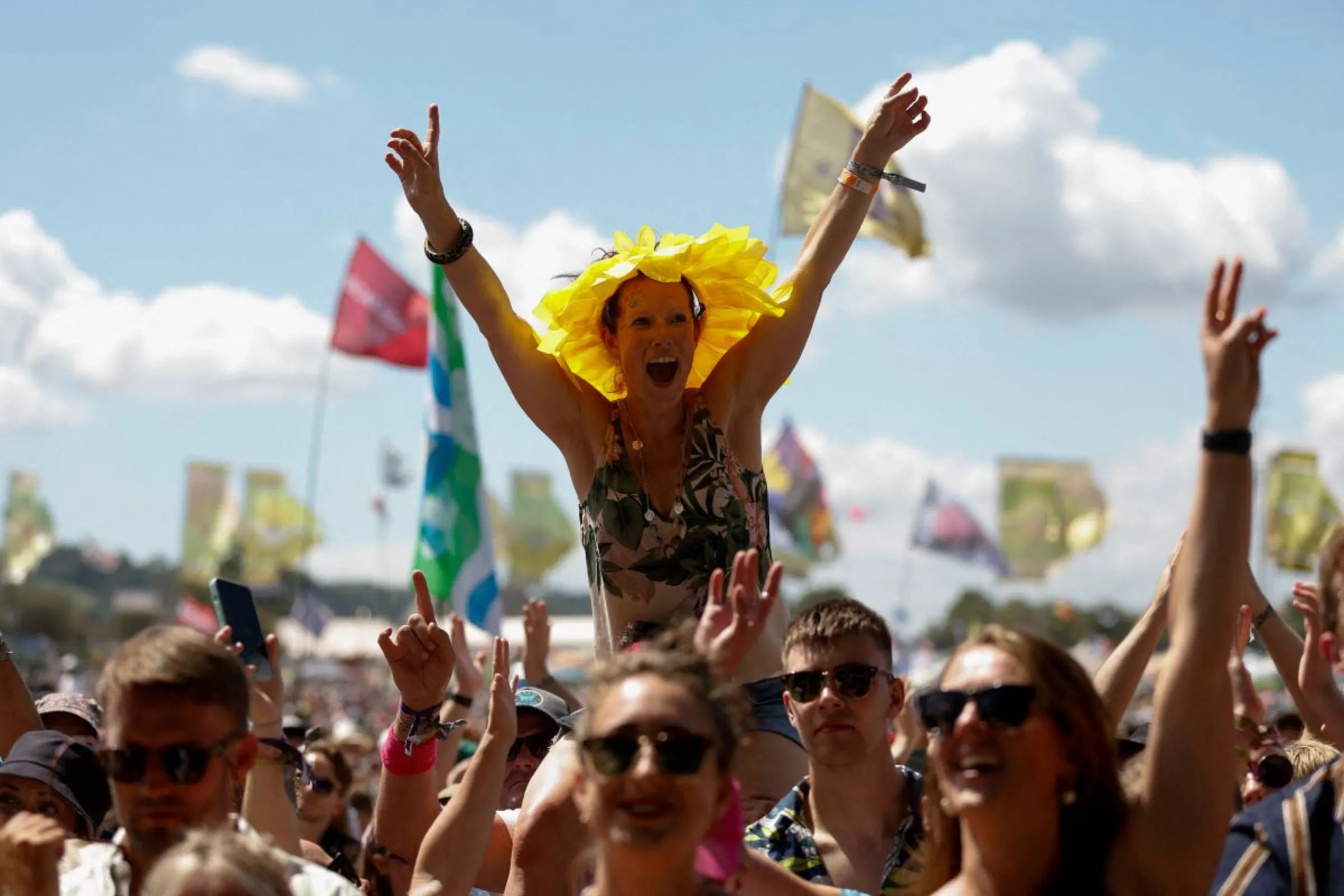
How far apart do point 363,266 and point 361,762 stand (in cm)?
608

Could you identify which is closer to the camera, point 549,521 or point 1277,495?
point 1277,495

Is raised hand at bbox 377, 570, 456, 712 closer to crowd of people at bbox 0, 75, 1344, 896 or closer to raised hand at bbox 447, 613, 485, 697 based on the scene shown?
crowd of people at bbox 0, 75, 1344, 896

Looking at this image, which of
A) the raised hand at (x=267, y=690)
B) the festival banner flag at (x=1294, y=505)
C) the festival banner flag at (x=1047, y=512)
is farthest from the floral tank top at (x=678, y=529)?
the festival banner flag at (x=1047, y=512)

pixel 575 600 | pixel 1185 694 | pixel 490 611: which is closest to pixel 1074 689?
pixel 1185 694

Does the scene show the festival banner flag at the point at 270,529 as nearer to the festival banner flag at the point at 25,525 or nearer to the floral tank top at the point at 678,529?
the festival banner flag at the point at 25,525

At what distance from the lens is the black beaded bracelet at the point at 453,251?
15.2 ft

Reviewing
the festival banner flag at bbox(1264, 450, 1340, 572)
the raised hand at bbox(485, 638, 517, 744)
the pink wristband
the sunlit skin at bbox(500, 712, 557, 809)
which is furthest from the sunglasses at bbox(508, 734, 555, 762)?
the festival banner flag at bbox(1264, 450, 1340, 572)

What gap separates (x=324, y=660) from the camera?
2753 inches

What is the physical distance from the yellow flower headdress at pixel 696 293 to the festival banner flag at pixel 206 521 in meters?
42.9

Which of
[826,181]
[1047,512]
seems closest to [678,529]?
[826,181]

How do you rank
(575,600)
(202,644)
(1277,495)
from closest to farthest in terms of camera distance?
(202,644), (1277,495), (575,600)

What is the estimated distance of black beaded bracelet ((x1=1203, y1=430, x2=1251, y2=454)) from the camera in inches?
111

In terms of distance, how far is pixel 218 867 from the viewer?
9.18ft

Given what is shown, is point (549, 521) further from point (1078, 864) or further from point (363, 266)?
point (1078, 864)
